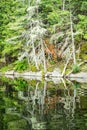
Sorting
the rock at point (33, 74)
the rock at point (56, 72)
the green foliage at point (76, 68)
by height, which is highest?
the green foliage at point (76, 68)

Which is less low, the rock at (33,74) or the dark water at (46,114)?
the dark water at (46,114)

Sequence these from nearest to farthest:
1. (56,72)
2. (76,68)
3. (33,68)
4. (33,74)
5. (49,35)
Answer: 1. (76,68)
2. (56,72)
3. (33,74)
4. (33,68)
5. (49,35)

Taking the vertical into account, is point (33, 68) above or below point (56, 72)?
→ below

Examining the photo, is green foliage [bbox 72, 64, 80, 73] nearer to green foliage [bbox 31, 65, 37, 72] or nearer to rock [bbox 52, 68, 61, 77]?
rock [bbox 52, 68, 61, 77]

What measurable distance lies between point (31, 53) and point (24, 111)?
1202 inches

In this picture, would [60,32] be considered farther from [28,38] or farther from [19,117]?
[19,117]

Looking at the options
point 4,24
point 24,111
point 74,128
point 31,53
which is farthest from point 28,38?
point 74,128

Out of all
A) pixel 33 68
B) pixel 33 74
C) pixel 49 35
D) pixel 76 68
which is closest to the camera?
pixel 76 68

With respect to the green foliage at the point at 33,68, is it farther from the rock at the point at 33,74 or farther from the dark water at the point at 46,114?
the dark water at the point at 46,114

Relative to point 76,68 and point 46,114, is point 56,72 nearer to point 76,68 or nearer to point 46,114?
point 76,68

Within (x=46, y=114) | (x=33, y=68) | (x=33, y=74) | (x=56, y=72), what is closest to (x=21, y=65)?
(x=33, y=68)

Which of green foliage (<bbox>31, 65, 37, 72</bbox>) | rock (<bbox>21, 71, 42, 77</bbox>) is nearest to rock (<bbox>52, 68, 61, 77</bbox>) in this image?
rock (<bbox>21, 71, 42, 77</bbox>)

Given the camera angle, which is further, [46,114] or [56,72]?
[56,72]

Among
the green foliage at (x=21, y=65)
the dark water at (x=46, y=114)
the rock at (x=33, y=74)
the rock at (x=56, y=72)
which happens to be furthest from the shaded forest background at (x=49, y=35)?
the dark water at (x=46, y=114)
